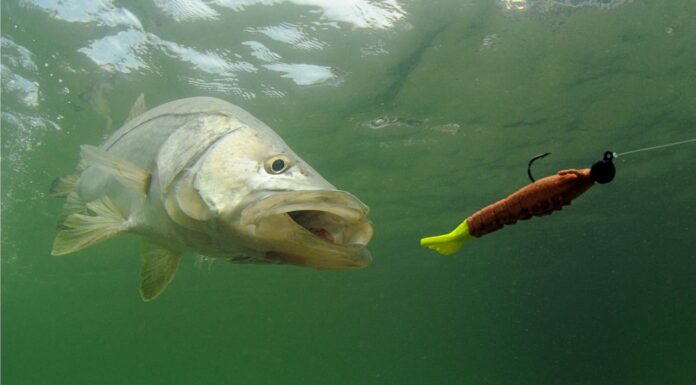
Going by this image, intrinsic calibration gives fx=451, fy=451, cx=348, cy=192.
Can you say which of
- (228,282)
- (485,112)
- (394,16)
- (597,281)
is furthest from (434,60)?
(597,281)

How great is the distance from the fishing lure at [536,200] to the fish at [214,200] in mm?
547

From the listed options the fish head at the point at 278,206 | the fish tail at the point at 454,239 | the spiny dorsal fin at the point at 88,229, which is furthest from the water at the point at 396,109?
the fish tail at the point at 454,239

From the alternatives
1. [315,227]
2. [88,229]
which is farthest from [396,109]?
[315,227]

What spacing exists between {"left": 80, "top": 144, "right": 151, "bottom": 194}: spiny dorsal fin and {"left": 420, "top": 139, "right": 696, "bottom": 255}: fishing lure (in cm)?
233

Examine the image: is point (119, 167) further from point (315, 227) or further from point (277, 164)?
point (315, 227)

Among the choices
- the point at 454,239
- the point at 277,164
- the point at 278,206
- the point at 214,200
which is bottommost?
the point at 214,200

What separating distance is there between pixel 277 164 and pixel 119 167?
1.35 metres

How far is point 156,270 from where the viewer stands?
4336 millimetres

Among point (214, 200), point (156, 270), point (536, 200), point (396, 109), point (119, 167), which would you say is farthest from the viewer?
point (396, 109)

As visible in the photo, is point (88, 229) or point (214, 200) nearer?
point (214, 200)

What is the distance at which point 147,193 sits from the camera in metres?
3.62

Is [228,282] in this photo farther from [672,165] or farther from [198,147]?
[198,147]

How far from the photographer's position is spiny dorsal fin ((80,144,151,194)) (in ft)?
10.8

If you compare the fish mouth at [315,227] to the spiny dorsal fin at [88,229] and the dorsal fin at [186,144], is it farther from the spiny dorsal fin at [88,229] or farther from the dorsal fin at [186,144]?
the spiny dorsal fin at [88,229]
